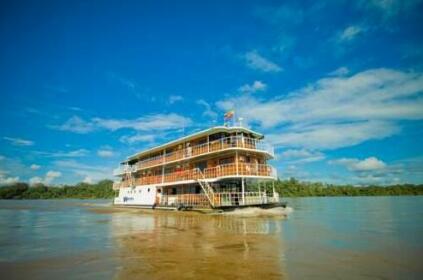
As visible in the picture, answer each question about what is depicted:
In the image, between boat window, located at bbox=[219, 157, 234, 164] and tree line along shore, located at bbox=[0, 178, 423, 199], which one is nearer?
boat window, located at bbox=[219, 157, 234, 164]

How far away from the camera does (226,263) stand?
316 inches

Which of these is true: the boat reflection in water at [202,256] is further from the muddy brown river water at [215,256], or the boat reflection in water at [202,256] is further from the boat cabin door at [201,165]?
the boat cabin door at [201,165]

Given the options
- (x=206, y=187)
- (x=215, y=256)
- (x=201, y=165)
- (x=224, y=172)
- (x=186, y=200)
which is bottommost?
(x=215, y=256)

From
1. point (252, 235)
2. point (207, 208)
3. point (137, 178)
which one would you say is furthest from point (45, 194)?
point (252, 235)

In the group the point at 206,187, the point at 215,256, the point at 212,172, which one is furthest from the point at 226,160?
the point at 215,256

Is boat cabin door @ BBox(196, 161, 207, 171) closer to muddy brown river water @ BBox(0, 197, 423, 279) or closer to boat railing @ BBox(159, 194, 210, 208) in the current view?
boat railing @ BBox(159, 194, 210, 208)

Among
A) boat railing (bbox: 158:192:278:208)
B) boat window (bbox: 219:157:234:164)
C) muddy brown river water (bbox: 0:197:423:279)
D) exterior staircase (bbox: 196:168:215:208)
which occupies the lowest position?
muddy brown river water (bbox: 0:197:423:279)

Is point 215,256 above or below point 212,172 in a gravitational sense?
below

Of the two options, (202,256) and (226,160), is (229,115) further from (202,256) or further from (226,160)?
(202,256)

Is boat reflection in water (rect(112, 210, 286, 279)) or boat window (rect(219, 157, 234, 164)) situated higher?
boat window (rect(219, 157, 234, 164))

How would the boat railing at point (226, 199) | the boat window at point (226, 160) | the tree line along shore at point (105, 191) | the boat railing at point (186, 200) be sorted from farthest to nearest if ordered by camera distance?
the tree line along shore at point (105, 191) < the boat railing at point (186, 200) < the boat window at point (226, 160) < the boat railing at point (226, 199)

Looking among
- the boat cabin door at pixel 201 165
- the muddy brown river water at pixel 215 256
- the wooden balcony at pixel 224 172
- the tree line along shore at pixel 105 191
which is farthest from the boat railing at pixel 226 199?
the tree line along shore at pixel 105 191

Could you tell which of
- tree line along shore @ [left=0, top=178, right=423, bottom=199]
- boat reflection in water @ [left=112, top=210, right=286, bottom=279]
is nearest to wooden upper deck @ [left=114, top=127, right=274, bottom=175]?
boat reflection in water @ [left=112, top=210, right=286, bottom=279]

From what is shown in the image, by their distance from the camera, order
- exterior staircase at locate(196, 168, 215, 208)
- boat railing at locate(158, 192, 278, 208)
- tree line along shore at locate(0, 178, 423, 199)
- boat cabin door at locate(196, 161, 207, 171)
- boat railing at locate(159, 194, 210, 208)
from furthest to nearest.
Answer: tree line along shore at locate(0, 178, 423, 199) → boat cabin door at locate(196, 161, 207, 171) → boat railing at locate(159, 194, 210, 208) → exterior staircase at locate(196, 168, 215, 208) → boat railing at locate(158, 192, 278, 208)
